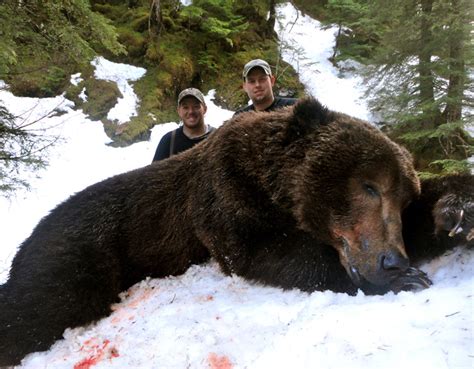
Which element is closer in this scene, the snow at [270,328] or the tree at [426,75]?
the snow at [270,328]

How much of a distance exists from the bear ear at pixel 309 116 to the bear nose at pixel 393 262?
1149mm

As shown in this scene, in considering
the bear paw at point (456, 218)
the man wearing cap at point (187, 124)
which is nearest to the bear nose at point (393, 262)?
the bear paw at point (456, 218)

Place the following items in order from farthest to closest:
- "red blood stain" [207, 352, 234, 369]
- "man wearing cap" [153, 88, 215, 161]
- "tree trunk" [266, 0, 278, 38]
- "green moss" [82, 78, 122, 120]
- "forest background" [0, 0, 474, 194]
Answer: "tree trunk" [266, 0, 278, 38] → "green moss" [82, 78, 122, 120] → "man wearing cap" [153, 88, 215, 161] → "forest background" [0, 0, 474, 194] → "red blood stain" [207, 352, 234, 369]

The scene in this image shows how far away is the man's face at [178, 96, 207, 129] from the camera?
6.37m

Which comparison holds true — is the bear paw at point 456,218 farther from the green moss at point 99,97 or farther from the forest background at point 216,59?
the green moss at point 99,97

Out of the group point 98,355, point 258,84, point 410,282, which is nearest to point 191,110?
point 258,84

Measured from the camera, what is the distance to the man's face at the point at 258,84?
19.0 feet

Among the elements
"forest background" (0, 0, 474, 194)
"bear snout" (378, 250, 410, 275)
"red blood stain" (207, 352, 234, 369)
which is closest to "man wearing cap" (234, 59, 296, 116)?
"forest background" (0, 0, 474, 194)

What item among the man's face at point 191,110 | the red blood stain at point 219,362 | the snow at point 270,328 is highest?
the man's face at point 191,110

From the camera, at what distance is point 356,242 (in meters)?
2.34

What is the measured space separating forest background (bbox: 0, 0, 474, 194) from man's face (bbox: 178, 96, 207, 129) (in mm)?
1451

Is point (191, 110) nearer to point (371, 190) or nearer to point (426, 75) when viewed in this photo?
point (371, 190)

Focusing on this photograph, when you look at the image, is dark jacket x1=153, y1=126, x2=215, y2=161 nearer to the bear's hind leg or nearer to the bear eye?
the bear's hind leg

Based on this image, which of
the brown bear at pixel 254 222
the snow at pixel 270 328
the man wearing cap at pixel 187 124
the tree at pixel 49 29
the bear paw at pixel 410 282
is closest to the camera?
the snow at pixel 270 328
